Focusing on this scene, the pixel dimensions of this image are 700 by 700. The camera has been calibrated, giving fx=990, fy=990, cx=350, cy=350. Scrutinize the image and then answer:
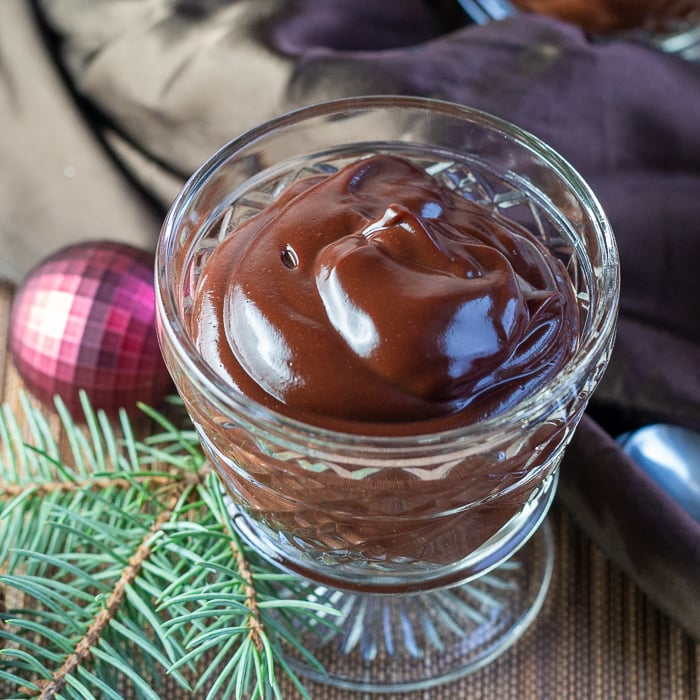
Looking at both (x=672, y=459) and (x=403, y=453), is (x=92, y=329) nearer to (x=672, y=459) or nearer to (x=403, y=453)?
(x=403, y=453)

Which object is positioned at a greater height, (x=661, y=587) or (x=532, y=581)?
(x=661, y=587)

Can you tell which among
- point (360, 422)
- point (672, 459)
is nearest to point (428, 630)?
point (672, 459)

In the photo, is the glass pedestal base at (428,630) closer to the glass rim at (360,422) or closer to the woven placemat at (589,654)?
the woven placemat at (589,654)

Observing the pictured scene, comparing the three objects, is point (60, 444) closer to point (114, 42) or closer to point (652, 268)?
point (114, 42)

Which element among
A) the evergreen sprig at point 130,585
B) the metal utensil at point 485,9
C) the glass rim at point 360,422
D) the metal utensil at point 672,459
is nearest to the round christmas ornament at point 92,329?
the evergreen sprig at point 130,585

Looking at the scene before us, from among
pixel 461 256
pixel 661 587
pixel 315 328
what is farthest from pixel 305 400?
pixel 661 587

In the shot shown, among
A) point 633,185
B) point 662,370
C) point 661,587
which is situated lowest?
point 661,587
